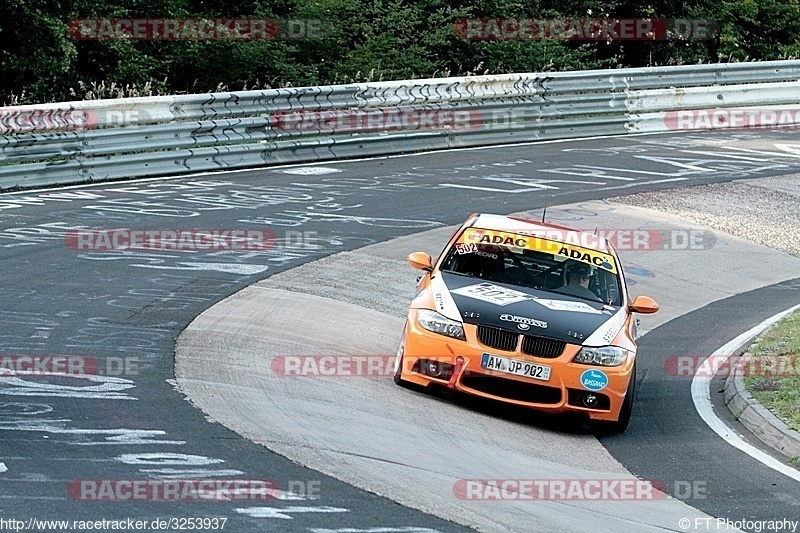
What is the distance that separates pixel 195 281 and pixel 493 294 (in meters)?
4.15

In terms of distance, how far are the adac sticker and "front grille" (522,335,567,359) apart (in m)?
0.26

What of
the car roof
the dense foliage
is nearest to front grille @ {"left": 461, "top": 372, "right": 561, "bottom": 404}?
the car roof

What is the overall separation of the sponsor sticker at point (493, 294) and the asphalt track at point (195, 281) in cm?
142

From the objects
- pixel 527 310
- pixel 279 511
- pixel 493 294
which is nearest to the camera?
pixel 279 511

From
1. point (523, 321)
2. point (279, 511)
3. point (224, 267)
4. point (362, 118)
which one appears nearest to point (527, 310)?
point (523, 321)

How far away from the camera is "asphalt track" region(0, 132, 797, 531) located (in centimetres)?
700

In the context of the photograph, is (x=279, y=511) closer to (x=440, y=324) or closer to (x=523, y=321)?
(x=440, y=324)

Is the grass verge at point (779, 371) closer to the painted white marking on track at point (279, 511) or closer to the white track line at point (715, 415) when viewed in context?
the white track line at point (715, 415)

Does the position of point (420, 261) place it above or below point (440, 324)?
above

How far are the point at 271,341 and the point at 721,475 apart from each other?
13.6 feet

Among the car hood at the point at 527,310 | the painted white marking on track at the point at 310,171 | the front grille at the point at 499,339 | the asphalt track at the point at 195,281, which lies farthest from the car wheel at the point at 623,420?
the painted white marking on track at the point at 310,171

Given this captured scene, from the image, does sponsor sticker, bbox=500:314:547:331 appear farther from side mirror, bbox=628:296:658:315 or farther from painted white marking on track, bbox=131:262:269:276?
painted white marking on track, bbox=131:262:269:276

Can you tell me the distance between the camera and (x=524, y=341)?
9570 mm

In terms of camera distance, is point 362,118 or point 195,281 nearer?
point 195,281
